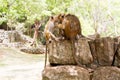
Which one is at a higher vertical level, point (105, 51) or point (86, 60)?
point (105, 51)

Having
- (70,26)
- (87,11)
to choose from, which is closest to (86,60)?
(70,26)

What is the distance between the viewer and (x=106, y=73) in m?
4.35

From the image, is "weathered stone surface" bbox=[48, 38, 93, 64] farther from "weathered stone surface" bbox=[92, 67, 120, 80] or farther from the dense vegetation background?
the dense vegetation background

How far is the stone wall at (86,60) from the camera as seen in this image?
14.3 feet

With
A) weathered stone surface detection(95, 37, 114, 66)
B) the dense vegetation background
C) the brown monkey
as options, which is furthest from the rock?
weathered stone surface detection(95, 37, 114, 66)

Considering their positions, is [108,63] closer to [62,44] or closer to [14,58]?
[62,44]

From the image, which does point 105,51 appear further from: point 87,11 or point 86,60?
point 87,11

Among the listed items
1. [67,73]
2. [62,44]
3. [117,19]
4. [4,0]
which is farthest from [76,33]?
[117,19]

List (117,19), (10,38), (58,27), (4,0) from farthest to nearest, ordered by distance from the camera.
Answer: (10,38), (117,19), (4,0), (58,27)

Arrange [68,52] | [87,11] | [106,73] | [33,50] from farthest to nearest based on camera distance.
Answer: [87,11] → [33,50] → [68,52] → [106,73]

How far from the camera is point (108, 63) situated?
4.38 m

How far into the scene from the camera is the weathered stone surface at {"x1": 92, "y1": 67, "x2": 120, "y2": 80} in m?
4.29

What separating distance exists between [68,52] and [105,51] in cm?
65

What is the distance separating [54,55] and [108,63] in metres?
0.96
